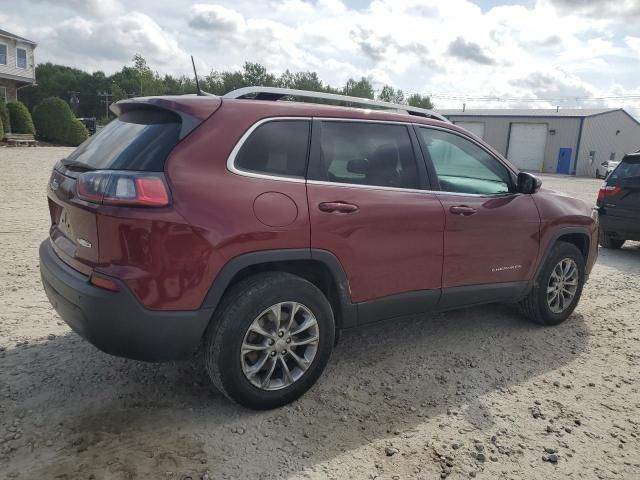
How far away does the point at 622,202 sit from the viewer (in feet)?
26.6

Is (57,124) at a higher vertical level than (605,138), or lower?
lower

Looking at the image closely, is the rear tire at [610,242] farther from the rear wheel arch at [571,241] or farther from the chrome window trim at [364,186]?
the chrome window trim at [364,186]

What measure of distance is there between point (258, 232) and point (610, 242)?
26.3ft

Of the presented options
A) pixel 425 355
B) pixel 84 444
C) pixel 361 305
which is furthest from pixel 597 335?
pixel 84 444

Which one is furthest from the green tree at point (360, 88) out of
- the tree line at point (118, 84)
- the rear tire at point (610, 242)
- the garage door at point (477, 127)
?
the rear tire at point (610, 242)

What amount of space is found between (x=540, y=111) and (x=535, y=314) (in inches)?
1822

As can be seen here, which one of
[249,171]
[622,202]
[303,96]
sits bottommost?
[622,202]

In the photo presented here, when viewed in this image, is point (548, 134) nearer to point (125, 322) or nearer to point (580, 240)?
point (580, 240)

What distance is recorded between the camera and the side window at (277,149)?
296cm

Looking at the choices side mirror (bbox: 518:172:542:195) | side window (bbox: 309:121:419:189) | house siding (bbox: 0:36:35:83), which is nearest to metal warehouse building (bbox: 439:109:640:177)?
house siding (bbox: 0:36:35:83)

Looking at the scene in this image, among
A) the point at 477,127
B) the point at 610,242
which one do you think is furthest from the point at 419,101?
the point at 610,242

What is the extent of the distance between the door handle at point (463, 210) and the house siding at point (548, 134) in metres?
40.4

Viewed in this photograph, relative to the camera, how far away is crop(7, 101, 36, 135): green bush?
2867 cm

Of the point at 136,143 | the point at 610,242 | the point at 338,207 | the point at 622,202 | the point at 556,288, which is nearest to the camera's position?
the point at 136,143
